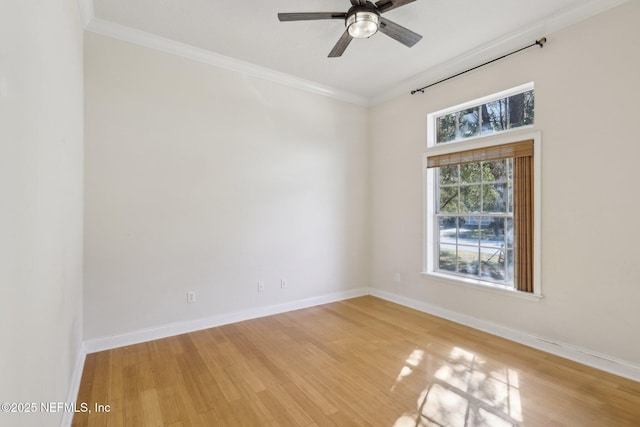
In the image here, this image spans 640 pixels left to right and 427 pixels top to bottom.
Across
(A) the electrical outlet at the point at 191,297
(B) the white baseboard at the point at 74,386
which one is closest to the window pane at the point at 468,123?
(A) the electrical outlet at the point at 191,297

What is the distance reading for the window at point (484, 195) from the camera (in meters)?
3.04

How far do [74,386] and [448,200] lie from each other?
411 cm

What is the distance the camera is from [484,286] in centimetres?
337

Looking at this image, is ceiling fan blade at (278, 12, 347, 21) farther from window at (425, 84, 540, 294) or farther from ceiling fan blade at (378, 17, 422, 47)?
window at (425, 84, 540, 294)

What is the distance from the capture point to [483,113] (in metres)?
3.48

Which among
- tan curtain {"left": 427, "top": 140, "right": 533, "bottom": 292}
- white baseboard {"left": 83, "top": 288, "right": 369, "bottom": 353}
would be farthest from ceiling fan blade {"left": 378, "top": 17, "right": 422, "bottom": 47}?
white baseboard {"left": 83, "top": 288, "right": 369, "bottom": 353}

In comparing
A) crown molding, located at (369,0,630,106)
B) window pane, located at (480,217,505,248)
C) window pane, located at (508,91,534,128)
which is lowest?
window pane, located at (480,217,505,248)

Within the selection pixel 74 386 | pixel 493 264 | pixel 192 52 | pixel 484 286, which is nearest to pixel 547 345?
pixel 484 286

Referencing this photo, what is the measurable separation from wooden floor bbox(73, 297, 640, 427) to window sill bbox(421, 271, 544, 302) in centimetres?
49

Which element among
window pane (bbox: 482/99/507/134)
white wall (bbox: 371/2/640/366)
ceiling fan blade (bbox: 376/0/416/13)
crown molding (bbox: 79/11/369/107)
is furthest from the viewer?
window pane (bbox: 482/99/507/134)

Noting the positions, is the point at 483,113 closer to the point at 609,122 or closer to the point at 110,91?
the point at 609,122

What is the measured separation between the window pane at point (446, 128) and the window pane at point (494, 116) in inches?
15.5

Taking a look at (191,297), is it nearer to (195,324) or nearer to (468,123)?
(195,324)

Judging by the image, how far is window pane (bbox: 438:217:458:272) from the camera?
12.6ft
